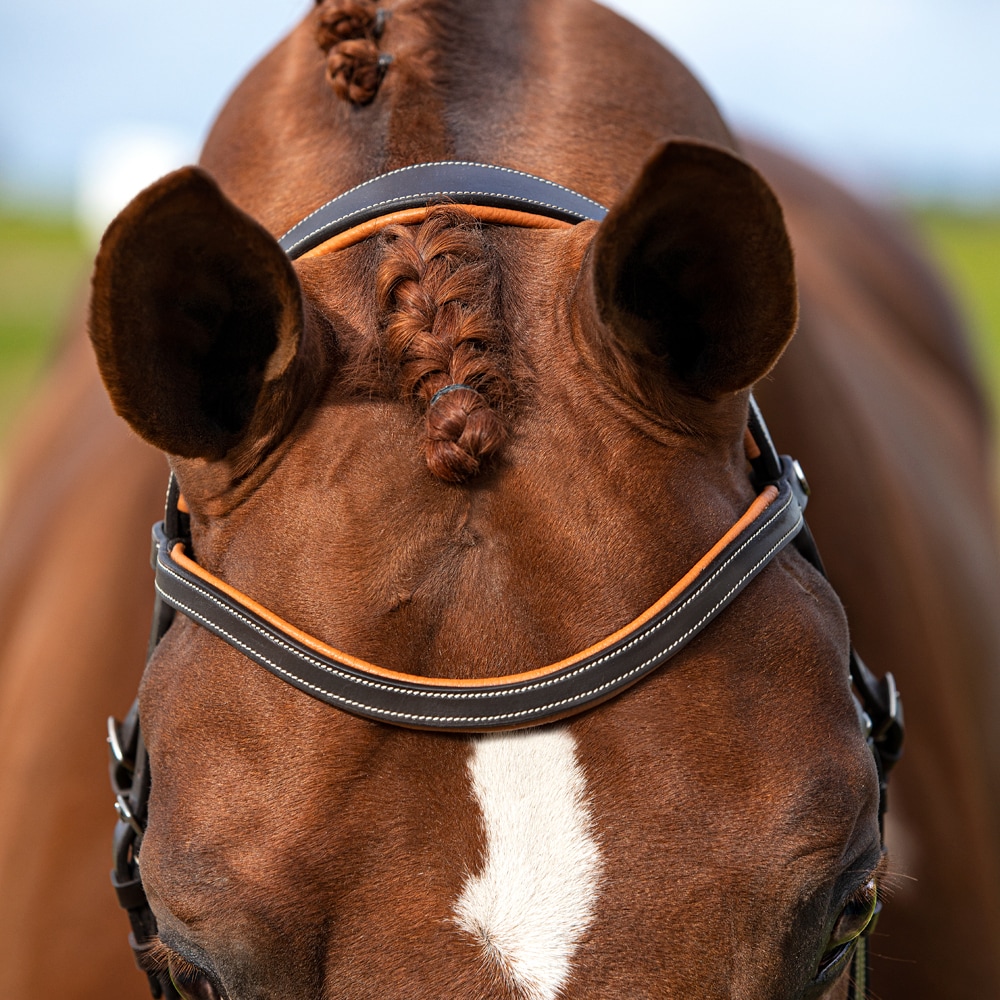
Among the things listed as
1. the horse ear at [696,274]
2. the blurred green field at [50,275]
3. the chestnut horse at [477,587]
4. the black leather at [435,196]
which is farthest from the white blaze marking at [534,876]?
the blurred green field at [50,275]

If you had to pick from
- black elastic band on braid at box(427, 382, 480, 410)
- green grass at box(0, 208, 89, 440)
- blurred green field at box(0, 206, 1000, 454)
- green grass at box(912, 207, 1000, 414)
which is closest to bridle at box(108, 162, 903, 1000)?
black elastic band on braid at box(427, 382, 480, 410)

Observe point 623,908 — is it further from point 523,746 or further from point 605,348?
point 605,348

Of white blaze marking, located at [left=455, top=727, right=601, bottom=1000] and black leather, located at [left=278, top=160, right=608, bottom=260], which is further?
black leather, located at [left=278, top=160, right=608, bottom=260]

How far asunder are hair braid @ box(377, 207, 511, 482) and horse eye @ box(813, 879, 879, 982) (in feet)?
2.24

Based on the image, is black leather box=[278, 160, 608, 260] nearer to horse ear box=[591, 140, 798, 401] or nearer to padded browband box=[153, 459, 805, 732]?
horse ear box=[591, 140, 798, 401]

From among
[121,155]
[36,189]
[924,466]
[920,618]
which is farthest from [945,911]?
[36,189]

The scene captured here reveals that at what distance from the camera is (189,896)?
1344mm

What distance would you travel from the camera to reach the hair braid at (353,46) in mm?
1730

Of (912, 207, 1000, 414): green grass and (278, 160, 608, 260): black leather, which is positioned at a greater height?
(278, 160, 608, 260): black leather

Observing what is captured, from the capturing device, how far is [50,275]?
83.9ft

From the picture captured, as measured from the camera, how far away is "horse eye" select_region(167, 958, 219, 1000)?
1.45m

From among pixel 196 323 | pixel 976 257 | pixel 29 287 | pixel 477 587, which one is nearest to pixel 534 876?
pixel 477 587

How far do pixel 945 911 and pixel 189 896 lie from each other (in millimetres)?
1653

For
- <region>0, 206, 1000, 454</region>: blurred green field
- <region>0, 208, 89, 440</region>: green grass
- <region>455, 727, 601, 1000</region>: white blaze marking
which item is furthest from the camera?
<region>0, 206, 1000, 454</region>: blurred green field
